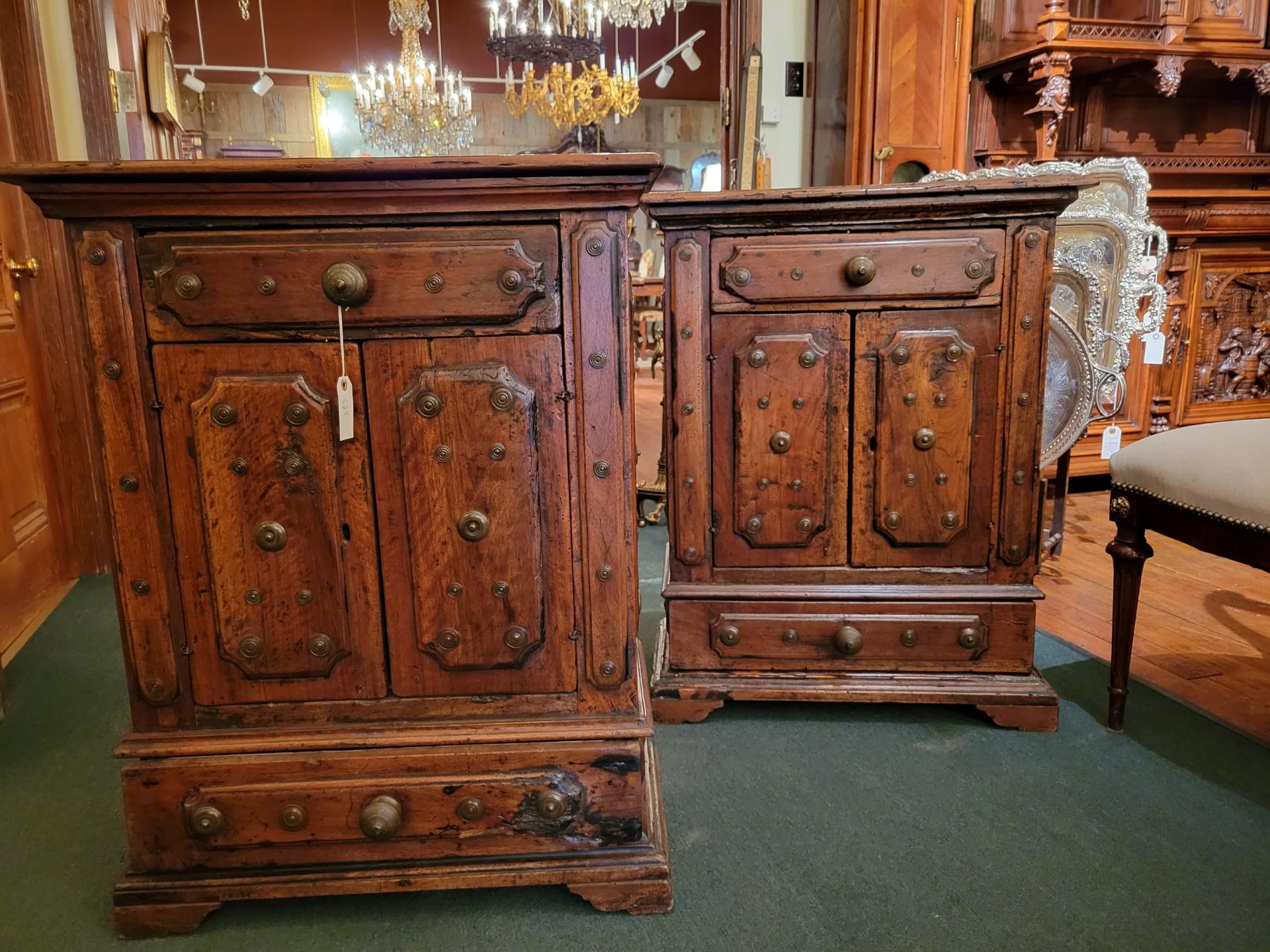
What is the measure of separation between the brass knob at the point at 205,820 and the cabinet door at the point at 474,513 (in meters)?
0.32

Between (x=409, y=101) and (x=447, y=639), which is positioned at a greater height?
(x=409, y=101)

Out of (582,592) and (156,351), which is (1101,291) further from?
(156,351)

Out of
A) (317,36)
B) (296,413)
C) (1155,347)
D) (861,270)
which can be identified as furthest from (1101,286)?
(317,36)

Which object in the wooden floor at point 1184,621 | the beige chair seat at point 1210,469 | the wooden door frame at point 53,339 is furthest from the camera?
the wooden door frame at point 53,339

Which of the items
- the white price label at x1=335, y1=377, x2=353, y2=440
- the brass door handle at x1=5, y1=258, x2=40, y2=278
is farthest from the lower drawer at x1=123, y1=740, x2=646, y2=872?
the brass door handle at x1=5, y1=258, x2=40, y2=278

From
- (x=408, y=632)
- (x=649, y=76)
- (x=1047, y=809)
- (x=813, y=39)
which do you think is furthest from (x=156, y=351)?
(x=649, y=76)

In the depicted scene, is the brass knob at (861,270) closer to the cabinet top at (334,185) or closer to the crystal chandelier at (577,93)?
the cabinet top at (334,185)

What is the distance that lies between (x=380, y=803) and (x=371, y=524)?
0.42 metres

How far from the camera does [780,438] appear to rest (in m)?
1.83

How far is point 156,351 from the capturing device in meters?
1.21

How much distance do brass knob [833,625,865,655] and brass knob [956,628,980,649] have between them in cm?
20

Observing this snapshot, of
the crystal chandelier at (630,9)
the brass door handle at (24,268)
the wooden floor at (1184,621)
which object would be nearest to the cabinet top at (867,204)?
the wooden floor at (1184,621)

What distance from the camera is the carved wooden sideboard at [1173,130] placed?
154 inches

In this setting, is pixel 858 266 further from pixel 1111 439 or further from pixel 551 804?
pixel 1111 439
